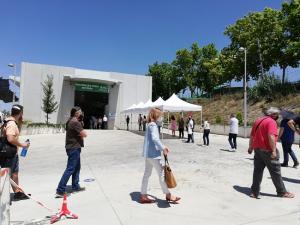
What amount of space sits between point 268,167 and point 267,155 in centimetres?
25

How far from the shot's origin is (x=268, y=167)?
22.2 feet

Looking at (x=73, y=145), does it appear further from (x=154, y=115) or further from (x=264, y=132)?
(x=264, y=132)

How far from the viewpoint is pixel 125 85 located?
4069 cm

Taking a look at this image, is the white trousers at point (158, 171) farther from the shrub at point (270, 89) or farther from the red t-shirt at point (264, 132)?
the shrub at point (270, 89)

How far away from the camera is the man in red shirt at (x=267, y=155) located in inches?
261

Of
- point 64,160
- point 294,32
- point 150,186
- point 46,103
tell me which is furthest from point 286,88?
point 150,186

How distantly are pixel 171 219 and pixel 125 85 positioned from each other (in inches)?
1412

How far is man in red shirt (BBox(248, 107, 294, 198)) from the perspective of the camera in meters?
6.64

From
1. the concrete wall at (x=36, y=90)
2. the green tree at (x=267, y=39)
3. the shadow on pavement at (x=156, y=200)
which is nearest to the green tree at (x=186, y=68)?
the green tree at (x=267, y=39)

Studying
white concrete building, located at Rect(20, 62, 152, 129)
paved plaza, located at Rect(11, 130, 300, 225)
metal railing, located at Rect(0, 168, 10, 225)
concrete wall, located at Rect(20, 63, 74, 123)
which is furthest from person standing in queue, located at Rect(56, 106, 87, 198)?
concrete wall, located at Rect(20, 63, 74, 123)

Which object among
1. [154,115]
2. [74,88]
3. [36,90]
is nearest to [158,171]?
[154,115]

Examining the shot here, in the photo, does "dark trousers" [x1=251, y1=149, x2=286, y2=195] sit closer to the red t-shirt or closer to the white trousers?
the red t-shirt

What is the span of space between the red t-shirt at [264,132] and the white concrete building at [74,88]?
3147 cm

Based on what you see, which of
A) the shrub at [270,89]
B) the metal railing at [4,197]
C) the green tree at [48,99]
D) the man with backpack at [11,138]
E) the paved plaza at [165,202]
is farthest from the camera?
the green tree at [48,99]
